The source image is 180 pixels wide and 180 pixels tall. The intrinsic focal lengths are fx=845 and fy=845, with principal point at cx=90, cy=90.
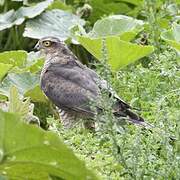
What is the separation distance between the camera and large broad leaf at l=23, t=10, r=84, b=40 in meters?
7.62

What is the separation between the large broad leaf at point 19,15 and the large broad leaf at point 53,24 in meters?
0.08

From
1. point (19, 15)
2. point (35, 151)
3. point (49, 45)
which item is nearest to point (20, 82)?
point (49, 45)

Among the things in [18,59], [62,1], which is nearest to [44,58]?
[18,59]

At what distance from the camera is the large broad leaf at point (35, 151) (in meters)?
3.03

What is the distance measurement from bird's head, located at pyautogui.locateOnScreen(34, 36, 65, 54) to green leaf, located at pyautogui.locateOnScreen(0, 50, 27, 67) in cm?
40

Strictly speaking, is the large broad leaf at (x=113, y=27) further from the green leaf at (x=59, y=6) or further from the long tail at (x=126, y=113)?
the green leaf at (x=59, y=6)

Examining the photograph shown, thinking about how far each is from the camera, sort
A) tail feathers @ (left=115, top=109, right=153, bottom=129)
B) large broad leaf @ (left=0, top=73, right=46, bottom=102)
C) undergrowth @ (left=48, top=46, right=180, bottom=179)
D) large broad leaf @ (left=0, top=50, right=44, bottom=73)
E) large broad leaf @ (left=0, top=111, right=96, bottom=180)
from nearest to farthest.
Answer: large broad leaf @ (left=0, top=111, right=96, bottom=180) < undergrowth @ (left=48, top=46, right=180, bottom=179) < tail feathers @ (left=115, top=109, right=153, bottom=129) < large broad leaf @ (left=0, top=73, right=46, bottom=102) < large broad leaf @ (left=0, top=50, right=44, bottom=73)

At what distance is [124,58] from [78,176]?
277 centimetres

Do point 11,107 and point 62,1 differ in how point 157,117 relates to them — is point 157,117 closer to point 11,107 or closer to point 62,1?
point 11,107

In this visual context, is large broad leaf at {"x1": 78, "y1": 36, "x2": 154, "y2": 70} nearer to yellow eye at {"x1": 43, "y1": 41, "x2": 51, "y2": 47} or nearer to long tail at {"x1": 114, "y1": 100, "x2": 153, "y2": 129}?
long tail at {"x1": 114, "y1": 100, "x2": 153, "y2": 129}

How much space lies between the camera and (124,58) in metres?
5.82

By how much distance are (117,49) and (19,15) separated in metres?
2.47

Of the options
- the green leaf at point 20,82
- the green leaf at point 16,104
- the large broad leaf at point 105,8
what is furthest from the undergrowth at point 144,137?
the large broad leaf at point 105,8

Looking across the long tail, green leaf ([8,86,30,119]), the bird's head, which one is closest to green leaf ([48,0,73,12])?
the bird's head
